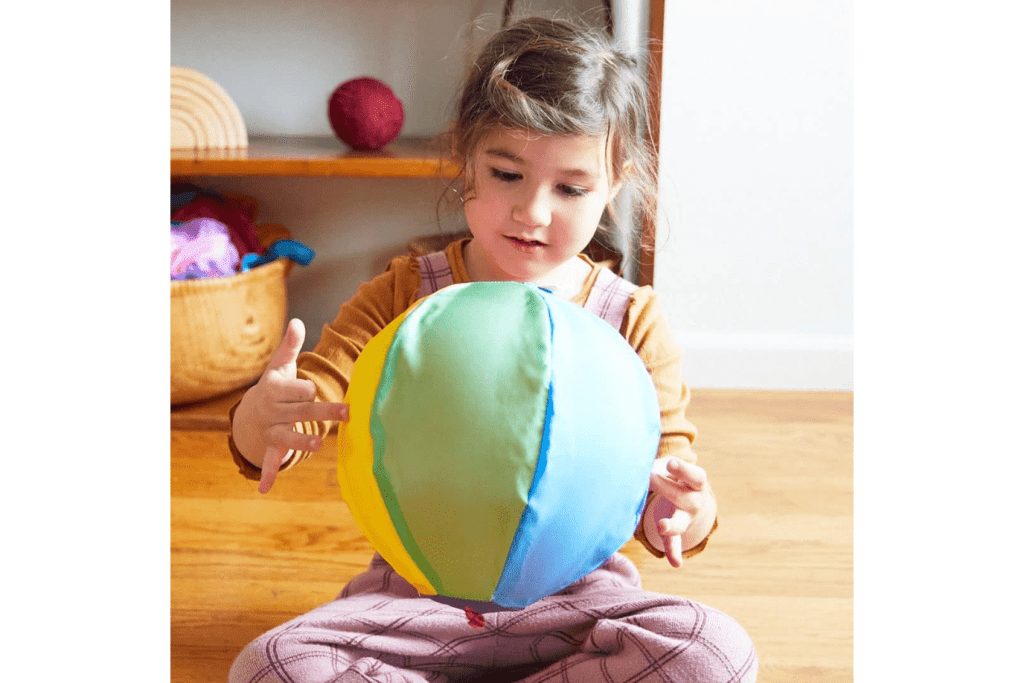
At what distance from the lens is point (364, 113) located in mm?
1916

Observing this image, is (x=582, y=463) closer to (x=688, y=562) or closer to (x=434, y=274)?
(x=434, y=274)

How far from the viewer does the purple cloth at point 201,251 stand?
176 cm

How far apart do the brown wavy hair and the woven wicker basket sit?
2.78ft

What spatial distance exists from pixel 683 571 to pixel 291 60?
149 cm

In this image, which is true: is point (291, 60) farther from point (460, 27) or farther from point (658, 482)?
point (658, 482)

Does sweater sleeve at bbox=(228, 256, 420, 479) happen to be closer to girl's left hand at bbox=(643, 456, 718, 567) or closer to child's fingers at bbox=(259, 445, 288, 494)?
child's fingers at bbox=(259, 445, 288, 494)

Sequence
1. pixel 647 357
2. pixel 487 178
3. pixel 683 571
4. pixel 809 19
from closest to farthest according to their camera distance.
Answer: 1. pixel 487 178
2. pixel 647 357
3. pixel 683 571
4. pixel 809 19

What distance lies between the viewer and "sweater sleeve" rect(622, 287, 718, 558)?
994mm

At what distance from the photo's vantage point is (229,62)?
7.05 ft

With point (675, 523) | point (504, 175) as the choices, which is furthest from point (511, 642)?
point (504, 175)

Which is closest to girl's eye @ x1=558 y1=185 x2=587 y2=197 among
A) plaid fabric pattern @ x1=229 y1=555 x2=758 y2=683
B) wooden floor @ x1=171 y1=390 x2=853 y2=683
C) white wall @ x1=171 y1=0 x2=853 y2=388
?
plaid fabric pattern @ x1=229 y1=555 x2=758 y2=683

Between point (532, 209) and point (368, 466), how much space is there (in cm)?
33

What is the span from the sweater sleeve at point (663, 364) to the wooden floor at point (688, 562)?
28 centimetres
